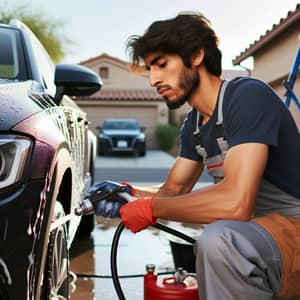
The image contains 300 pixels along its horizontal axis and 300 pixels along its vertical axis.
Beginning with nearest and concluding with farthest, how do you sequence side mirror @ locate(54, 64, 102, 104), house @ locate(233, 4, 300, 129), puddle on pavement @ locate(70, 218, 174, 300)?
side mirror @ locate(54, 64, 102, 104)
puddle on pavement @ locate(70, 218, 174, 300)
house @ locate(233, 4, 300, 129)

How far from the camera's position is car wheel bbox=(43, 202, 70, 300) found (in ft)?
6.13

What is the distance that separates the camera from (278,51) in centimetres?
679

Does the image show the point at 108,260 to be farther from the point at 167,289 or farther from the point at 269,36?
the point at 269,36

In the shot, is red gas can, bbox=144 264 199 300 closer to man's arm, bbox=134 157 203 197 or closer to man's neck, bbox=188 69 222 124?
man's arm, bbox=134 157 203 197

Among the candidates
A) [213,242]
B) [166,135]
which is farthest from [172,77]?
[166,135]

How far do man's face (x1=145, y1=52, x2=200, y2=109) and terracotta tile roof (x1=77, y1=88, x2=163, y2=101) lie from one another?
24.2 metres

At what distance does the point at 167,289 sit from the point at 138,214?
0.90 feet

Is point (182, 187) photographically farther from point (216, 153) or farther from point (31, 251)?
point (31, 251)

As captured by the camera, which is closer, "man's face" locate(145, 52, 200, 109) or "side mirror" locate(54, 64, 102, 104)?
"man's face" locate(145, 52, 200, 109)

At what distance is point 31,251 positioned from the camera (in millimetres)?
1534

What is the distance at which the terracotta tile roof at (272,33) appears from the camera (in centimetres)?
582

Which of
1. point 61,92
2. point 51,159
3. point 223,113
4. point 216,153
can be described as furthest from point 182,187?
point 51,159

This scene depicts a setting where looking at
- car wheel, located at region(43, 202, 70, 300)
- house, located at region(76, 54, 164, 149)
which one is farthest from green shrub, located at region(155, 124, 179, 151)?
car wheel, located at region(43, 202, 70, 300)

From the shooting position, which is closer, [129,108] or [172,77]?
[172,77]
